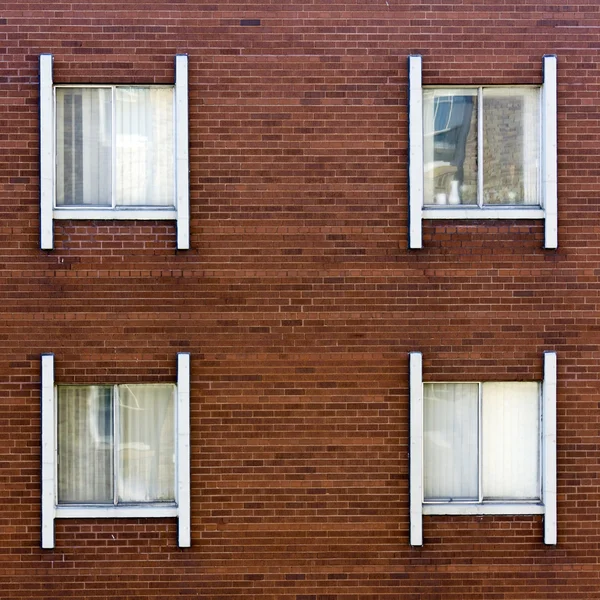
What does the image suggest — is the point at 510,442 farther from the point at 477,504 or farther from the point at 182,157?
the point at 182,157

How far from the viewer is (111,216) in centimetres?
860

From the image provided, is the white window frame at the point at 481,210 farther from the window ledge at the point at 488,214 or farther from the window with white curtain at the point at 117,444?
the window with white curtain at the point at 117,444

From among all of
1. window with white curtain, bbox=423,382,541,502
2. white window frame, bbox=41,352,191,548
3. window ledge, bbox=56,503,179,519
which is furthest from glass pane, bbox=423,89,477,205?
window ledge, bbox=56,503,179,519

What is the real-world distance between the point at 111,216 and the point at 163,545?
356cm

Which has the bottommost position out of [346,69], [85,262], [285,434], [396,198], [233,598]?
[233,598]

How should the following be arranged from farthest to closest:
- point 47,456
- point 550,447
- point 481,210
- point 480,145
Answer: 1. point 480,145
2. point 481,210
3. point 550,447
4. point 47,456

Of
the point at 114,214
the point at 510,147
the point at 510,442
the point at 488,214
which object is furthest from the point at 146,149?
the point at 510,442

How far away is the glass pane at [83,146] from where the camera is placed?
28.7 feet

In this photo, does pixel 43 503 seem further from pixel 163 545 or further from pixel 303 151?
pixel 303 151

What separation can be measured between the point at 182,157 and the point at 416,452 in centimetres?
402

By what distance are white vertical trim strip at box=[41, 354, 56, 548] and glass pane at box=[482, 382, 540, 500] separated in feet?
15.3

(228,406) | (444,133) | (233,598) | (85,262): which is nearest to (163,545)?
(233,598)

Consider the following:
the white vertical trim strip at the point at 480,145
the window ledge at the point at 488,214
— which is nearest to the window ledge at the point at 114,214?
the window ledge at the point at 488,214

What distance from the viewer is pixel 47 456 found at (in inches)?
334
